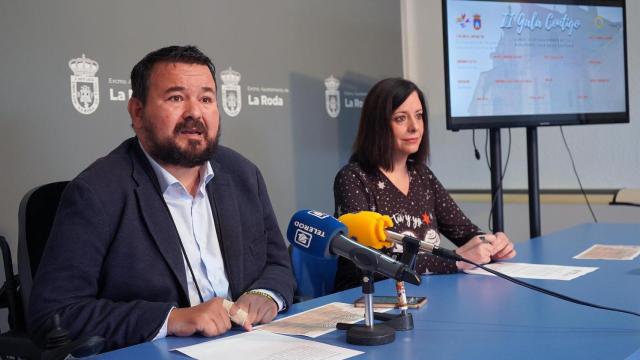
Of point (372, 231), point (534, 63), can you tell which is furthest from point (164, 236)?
point (534, 63)

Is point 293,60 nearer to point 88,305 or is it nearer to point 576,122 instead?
point 576,122

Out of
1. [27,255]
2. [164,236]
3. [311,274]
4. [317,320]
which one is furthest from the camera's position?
[311,274]

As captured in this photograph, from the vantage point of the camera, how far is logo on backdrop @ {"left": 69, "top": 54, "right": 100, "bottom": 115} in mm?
2785

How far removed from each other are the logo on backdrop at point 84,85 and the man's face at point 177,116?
3.65 feet

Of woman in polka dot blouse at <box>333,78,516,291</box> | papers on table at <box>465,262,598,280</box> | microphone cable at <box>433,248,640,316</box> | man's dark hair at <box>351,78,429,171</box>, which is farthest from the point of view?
man's dark hair at <box>351,78,429,171</box>

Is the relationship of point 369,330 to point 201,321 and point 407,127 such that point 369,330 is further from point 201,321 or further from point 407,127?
point 407,127

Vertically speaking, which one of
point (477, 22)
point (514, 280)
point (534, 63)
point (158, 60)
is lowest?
point (514, 280)

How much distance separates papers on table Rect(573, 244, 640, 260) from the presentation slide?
1090 mm

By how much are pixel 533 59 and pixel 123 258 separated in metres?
2.55

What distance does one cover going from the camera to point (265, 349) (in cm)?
131

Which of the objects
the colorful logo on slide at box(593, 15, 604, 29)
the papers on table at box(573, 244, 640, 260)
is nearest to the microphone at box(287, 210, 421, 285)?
the papers on table at box(573, 244, 640, 260)

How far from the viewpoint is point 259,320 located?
1.56m

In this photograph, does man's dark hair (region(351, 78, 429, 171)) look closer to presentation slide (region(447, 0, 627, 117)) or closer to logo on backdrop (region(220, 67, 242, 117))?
presentation slide (region(447, 0, 627, 117))

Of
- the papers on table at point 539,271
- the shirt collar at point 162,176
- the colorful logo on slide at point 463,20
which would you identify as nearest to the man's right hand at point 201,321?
the shirt collar at point 162,176
